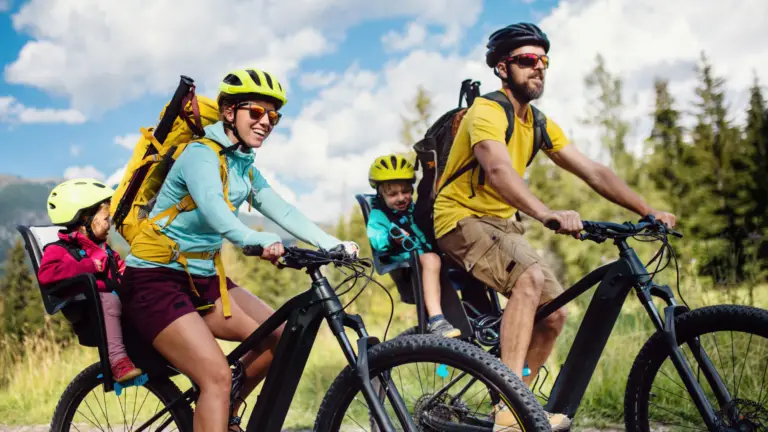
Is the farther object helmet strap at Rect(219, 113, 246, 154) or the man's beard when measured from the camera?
the man's beard

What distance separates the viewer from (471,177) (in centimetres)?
395

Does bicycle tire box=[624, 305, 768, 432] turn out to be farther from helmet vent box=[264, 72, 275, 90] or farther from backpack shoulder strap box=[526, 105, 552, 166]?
helmet vent box=[264, 72, 275, 90]

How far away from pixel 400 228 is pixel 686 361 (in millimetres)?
1885

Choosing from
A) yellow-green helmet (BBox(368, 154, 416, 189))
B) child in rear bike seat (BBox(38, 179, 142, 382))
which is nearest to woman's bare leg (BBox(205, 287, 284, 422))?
child in rear bike seat (BBox(38, 179, 142, 382))

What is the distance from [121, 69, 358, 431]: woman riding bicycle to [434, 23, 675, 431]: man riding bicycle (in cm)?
99

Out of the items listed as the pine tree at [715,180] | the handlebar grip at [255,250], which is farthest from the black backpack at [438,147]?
the pine tree at [715,180]

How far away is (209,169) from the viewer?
3027mm

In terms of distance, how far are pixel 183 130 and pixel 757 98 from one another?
138 ft

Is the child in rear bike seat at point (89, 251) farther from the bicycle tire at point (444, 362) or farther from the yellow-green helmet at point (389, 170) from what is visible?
the yellow-green helmet at point (389, 170)

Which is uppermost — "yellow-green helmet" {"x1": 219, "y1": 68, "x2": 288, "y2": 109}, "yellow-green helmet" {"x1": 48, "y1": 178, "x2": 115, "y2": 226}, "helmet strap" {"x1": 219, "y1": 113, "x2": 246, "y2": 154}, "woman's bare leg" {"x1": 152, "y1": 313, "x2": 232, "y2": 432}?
"yellow-green helmet" {"x1": 219, "y1": 68, "x2": 288, "y2": 109}

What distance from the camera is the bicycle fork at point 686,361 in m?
2.95

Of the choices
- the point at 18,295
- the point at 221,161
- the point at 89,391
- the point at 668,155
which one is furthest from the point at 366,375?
the point at 18,295

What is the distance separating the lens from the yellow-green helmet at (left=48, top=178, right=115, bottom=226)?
371 centimetres

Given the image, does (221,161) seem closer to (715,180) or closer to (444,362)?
(444,362)
